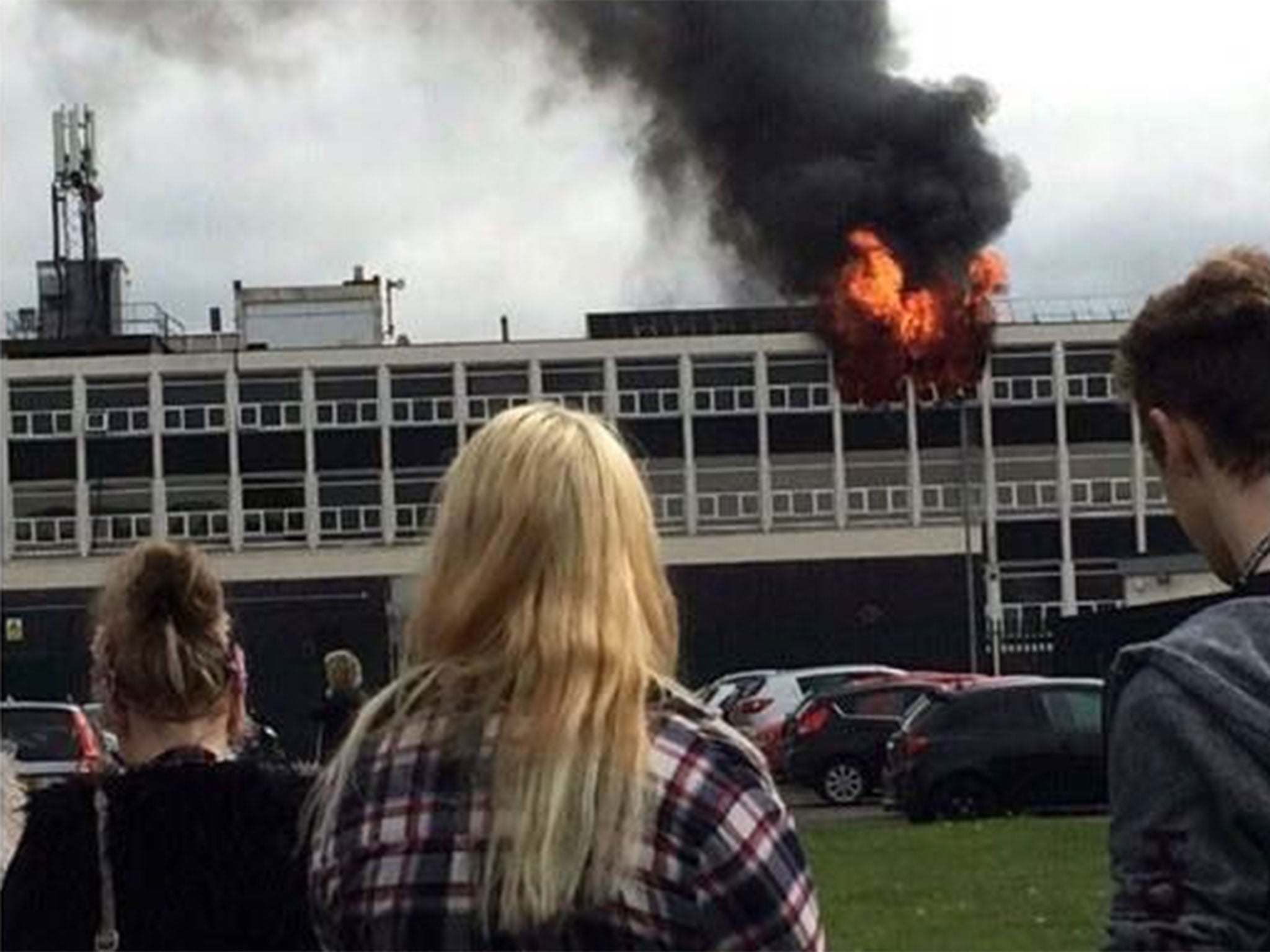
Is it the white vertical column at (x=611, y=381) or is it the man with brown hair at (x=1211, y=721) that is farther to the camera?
the white vertical column at (x=611, y=381)

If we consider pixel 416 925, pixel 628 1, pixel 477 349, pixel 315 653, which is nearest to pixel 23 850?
pixel 416 925

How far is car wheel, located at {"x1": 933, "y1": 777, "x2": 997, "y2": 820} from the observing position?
22.1 metres

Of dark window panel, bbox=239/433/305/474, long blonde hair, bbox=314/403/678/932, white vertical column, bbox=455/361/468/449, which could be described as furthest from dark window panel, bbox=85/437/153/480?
long blonde hair, bbox=314/403/678/932

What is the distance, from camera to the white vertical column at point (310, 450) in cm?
6956

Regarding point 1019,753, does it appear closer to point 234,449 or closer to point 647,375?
point 647,375

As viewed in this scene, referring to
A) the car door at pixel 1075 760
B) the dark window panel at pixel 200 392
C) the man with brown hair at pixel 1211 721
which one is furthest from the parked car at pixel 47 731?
the dark window panel at pixel 200 392

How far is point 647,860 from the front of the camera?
288 centimetres

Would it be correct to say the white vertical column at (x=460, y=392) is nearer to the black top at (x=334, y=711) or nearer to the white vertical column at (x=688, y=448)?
the white vertical column at (x=688, y=448)

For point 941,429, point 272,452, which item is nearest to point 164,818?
point 272,452

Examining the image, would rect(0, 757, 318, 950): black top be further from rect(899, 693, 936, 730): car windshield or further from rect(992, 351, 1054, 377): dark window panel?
rect(992, 351, 1054, 377): dark window panel

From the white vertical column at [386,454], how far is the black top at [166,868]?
6519 cm

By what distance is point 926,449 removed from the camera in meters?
71.1

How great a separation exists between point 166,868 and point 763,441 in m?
67.4

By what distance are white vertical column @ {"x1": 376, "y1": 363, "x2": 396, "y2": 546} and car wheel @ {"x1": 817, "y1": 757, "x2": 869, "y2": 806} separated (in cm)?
4407
